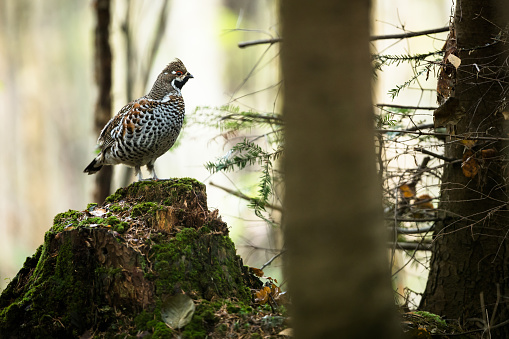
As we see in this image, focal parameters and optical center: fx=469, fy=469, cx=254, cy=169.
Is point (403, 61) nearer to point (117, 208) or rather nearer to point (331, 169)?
point (331, 169)

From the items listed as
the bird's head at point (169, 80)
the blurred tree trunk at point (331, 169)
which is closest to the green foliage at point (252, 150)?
the bird's head at point (169, 80)

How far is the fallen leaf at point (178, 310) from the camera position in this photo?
8.58ft

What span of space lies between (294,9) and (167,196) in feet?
6.82

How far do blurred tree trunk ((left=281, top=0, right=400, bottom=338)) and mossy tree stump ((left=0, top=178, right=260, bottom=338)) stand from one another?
4.10 feet

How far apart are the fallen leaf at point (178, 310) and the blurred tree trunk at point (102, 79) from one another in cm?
492

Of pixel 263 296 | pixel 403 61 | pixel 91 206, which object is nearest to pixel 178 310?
pixel 263 296

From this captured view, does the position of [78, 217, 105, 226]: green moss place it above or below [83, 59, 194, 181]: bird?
below

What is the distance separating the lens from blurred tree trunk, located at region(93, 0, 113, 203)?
23.8 ft

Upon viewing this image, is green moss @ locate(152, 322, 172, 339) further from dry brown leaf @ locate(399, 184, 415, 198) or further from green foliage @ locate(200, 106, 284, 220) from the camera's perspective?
dry brown leaf @ locate(399, 184, 415, 198)

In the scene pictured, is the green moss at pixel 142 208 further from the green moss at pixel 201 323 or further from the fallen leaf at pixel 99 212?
the green moss at pixel 201 323

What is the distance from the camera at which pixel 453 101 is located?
319 cm

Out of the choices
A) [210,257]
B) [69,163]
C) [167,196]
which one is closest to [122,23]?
[167,196]

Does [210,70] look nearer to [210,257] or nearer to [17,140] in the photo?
[17,140]

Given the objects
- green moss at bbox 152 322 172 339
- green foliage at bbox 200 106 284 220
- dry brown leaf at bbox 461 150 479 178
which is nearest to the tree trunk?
dry brown leaf at bbox 461 150 479 178
